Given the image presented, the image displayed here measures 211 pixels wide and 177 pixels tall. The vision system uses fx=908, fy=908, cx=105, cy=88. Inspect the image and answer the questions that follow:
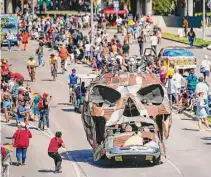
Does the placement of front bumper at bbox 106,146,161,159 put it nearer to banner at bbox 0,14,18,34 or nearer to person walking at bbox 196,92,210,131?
person walking at bbox 196,92,210,131

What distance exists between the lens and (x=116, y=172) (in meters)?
25.9

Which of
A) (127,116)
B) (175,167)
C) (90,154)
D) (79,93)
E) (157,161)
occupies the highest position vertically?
(127,116)

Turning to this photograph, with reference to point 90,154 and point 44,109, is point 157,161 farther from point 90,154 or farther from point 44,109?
point 44,109

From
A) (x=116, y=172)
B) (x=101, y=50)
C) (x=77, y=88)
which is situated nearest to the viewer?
(x=116, y=172)

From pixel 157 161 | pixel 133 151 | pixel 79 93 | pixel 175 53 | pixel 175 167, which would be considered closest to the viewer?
pixel 133 151

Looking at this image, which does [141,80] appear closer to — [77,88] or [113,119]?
[113,119]

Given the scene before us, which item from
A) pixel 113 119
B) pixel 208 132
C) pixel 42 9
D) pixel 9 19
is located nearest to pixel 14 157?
pixel 113 119

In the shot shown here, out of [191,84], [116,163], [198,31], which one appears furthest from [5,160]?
[198,31]

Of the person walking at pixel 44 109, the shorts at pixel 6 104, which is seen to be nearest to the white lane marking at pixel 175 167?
the person walking at pixel 44 109

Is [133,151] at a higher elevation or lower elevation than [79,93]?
higher

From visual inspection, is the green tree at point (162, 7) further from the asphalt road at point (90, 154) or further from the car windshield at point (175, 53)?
the asphalt road at point (90, 154)

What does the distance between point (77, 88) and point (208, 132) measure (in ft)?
22.8

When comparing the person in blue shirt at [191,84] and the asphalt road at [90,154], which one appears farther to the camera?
the person in blue shirt at [191,84]

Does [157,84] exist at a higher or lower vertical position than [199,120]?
higher
